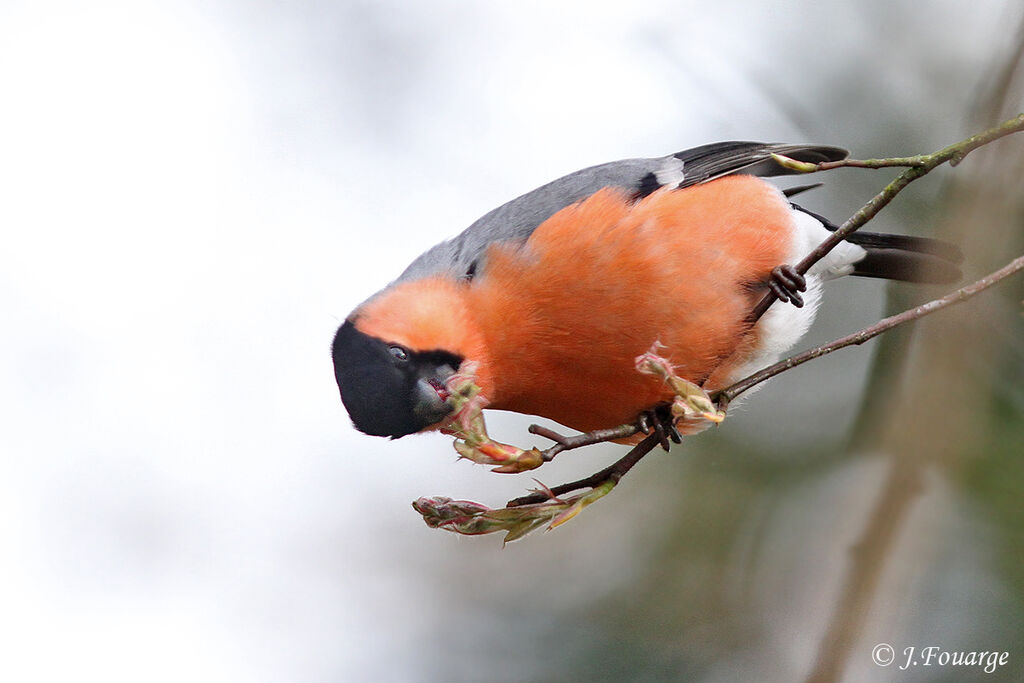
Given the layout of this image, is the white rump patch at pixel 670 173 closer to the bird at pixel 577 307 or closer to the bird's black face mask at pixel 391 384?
the bird at pixel 577 307

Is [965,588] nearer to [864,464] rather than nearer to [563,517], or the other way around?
[864,464]

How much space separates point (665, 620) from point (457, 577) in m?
2.04

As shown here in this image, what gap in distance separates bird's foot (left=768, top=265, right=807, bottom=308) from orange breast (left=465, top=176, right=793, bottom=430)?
153 millimetres

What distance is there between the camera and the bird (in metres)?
3.22

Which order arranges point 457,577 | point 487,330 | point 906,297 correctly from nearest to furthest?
point 487,330 < point 906,297 < point 457,577

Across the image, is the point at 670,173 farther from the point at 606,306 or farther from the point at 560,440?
the point at 560,440

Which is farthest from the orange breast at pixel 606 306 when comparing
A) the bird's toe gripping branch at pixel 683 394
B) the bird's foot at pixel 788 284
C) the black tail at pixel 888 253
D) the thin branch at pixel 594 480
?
the bird's toe gripping branch at pixel 683 394

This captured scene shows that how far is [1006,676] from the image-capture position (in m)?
3.59

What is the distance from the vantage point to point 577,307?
340 centimetres

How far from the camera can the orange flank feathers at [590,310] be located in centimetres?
337

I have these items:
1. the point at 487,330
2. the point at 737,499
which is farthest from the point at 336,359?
the point at 737,499

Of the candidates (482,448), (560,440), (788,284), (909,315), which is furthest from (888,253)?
(482,448)

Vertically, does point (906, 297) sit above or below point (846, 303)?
below

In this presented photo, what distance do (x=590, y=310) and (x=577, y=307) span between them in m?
0.05
